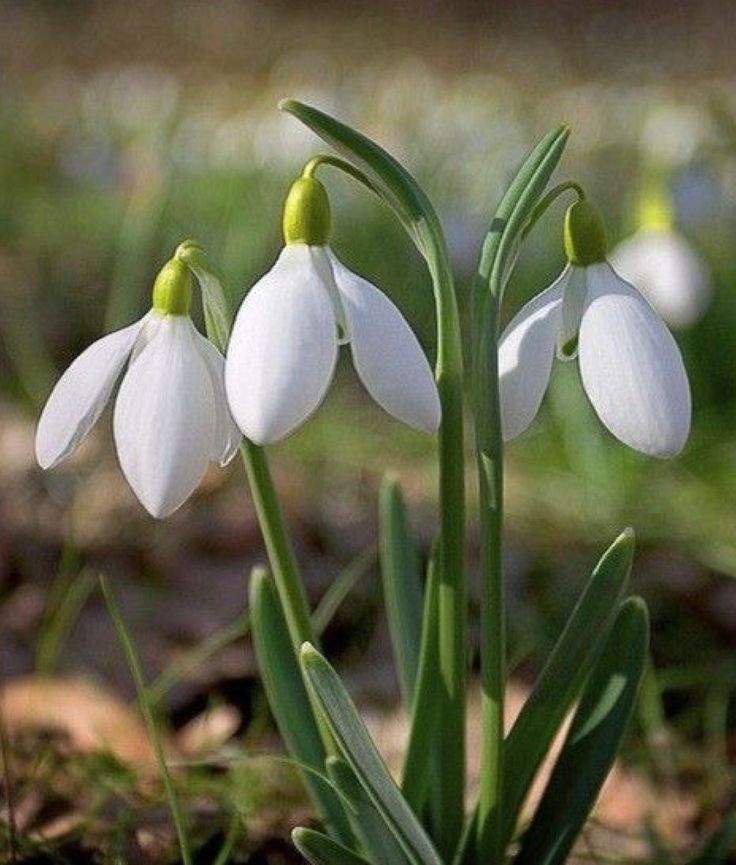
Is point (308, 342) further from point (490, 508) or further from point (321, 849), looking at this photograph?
point (321, 849)

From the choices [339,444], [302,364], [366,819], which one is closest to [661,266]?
[339,444]

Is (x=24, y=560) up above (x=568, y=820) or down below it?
below

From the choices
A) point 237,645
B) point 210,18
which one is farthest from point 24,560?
point 210,18

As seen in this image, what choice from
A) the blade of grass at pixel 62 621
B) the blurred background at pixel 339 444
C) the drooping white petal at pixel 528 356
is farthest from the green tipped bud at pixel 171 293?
the blade of grass at pixel 62 621

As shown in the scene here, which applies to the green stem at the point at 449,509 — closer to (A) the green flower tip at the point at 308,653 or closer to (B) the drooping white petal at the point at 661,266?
(A) the green flower tip at the point at 308,653

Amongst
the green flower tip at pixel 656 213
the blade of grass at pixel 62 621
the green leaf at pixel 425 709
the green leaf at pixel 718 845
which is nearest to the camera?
the green leaf at pixel 425 709

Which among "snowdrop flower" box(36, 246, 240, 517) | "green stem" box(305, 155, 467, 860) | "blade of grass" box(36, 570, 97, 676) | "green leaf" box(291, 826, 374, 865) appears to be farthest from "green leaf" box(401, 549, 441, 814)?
"blade of grass" box(36, 570, 97, 676)

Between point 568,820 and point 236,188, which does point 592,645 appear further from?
point 236,188
